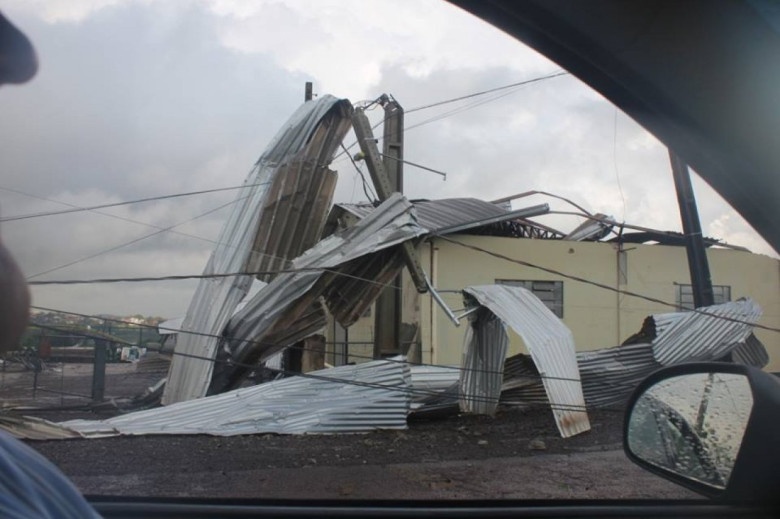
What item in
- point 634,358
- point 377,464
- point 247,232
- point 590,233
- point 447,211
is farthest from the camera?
point 590,233

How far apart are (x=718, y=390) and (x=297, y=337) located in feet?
28.2

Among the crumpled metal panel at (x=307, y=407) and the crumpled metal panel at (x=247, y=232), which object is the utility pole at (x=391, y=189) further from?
the crumpled metal panel at (x=307, y=407)

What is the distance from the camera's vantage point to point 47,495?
959mm

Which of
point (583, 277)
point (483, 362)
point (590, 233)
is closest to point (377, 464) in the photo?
point (483, 362)

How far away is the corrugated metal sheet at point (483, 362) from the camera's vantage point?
10148mm

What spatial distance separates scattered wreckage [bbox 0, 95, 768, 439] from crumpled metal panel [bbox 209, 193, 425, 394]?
2cm

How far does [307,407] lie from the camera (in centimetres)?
884

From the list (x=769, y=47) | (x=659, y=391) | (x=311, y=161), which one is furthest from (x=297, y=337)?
(x=769, y=47)

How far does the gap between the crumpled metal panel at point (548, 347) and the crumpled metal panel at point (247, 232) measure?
294cm

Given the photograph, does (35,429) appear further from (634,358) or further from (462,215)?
(462,215)

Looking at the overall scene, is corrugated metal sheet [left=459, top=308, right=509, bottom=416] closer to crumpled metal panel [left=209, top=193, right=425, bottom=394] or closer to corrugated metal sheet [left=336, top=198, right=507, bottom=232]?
crumpled metal panel [left=209, top=193, right=425, bottom=394]

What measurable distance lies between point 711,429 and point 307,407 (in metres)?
7.31

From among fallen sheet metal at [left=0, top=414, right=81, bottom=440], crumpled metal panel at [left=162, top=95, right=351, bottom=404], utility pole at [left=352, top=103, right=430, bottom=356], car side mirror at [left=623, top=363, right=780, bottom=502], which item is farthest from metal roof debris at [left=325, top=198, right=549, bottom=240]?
car side mirror at [left=623, top=363, right=780, bottom=502]

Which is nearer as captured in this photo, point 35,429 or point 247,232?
point 35,429
